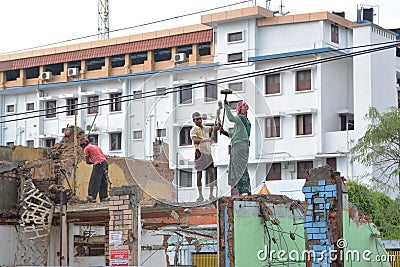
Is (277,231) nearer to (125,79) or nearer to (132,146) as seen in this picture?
(132,146)

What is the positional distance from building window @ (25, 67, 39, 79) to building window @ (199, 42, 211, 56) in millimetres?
11452

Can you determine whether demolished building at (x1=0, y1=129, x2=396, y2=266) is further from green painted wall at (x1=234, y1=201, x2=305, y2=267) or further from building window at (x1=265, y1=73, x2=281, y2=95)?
building window at (x1=265, y1=73, x2=281, y2=95)

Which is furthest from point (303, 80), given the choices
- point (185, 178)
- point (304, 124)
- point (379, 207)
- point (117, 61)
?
point (185, 178)

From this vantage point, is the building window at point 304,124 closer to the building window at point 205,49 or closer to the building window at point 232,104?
the building window at point 205,49

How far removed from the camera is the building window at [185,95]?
1512cm

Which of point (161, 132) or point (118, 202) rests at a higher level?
point (161, 132)

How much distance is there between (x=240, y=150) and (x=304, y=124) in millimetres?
28007

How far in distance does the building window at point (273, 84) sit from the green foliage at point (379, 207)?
9.65 m


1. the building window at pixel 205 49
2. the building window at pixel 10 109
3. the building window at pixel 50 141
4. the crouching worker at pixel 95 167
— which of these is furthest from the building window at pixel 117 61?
the crouching worker at pixel 95 167

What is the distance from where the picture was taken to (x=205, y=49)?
45344 mm

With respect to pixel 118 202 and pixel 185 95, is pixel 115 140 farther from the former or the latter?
pixel 185 95

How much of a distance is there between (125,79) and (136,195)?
3112 cm

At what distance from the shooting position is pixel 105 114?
48000 millimetres

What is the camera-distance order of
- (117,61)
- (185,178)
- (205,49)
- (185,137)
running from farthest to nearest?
(117,61), (205,49), (185,178), (185,137)
